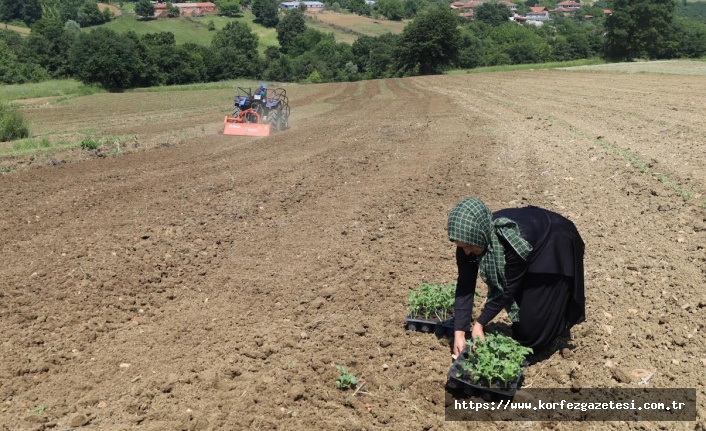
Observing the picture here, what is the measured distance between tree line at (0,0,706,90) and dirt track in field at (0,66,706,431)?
44142 mm

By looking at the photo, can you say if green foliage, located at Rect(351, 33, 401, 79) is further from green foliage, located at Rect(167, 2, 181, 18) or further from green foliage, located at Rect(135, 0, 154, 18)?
green foliage, located at Rect(167, 2, 181, 18)

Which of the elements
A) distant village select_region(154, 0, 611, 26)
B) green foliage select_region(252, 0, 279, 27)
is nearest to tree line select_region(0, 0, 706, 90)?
distant village select_region(154, 0, 611, 26)

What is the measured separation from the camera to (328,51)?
8906 cm

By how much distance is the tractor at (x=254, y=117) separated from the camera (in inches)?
576

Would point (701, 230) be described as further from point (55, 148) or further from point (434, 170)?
point (55, 148)

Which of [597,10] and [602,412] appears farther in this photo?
[597,10]

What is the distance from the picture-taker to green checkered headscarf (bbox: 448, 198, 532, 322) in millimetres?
3689

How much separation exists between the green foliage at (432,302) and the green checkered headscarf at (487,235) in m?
0.82

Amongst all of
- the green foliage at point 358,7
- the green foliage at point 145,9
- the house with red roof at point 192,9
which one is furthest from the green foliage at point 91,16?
the green foliage at point 358,7

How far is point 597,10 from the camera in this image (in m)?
170

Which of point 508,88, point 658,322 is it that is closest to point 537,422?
point 658,322

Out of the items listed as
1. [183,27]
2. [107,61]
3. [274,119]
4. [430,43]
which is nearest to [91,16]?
[183,27]

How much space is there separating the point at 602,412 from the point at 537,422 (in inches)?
18.2

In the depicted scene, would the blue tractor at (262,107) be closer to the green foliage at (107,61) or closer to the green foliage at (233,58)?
the green foliage at (107,61)
